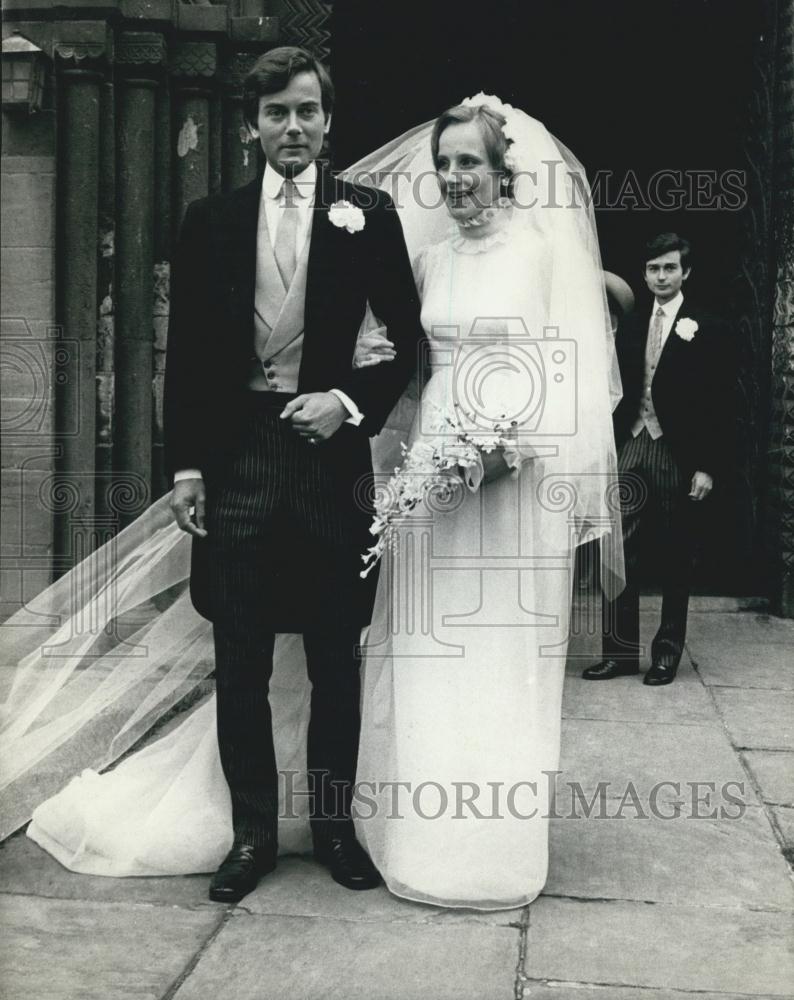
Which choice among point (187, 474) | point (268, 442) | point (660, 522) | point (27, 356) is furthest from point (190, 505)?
point (660, 522)

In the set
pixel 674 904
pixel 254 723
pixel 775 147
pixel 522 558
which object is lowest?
pixel 674 904

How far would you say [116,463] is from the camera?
628cm

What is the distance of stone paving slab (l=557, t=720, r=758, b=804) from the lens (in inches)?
172

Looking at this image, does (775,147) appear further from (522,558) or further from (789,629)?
(522,558)

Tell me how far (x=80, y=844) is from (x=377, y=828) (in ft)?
2.68

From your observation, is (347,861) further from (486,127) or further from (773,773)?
(486,127)

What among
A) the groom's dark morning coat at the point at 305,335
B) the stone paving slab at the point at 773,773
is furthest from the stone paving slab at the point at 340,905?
the stone paving slab at the point at 773,773

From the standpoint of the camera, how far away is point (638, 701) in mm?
5574

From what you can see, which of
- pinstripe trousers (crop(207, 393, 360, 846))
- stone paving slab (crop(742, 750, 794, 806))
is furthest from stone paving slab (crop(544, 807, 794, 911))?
pinstripe trousers (crop(207, 393, 360, 846))

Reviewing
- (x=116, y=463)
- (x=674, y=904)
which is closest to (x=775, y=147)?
(x=116, y=463)

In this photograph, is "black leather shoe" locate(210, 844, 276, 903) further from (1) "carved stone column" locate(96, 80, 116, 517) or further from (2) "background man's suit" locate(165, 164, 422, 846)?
(1) "carved stone column" locate(96, 80, 116, 517)

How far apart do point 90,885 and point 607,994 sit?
1383mm

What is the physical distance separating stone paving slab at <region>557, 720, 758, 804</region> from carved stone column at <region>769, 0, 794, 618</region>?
2309mm

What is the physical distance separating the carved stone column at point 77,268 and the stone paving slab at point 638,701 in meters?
2.37
